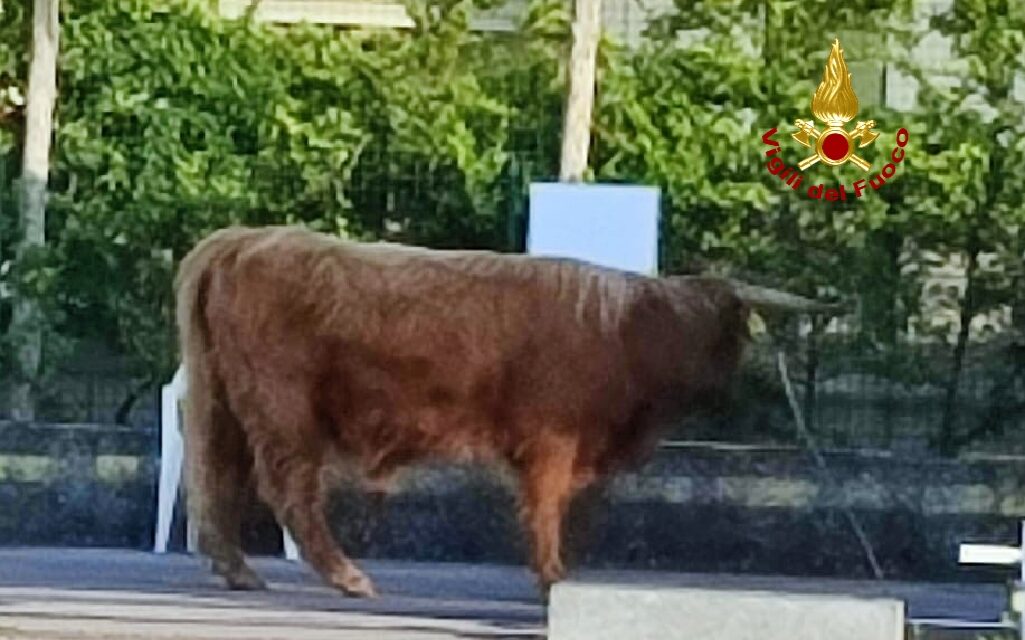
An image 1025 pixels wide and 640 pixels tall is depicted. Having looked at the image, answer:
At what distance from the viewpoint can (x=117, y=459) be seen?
1236cm

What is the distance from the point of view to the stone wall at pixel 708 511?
1208 cm

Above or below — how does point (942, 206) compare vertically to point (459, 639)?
above

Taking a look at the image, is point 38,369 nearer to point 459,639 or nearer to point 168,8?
point 168,8

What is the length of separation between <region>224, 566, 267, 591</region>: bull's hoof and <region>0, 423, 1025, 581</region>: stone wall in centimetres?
124

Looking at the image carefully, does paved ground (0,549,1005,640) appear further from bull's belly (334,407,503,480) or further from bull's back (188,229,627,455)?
bull's back (188,229,627,455)

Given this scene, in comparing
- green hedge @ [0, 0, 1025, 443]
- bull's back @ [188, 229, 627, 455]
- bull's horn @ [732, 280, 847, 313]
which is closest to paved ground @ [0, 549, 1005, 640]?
bull's back @ [188, 229, 627, 455]

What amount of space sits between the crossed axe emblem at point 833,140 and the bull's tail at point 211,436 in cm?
276

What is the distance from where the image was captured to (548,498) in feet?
34.6

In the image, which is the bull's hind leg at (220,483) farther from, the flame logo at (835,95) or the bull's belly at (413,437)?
the flame logo at (835,95)

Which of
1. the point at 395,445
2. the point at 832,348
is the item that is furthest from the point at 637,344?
the point at 832,348

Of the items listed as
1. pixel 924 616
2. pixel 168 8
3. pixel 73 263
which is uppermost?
pixel 168 8

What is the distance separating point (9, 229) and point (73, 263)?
0.32 meters

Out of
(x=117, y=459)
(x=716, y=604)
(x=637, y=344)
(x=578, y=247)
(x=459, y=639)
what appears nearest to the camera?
(x=716, y=604)

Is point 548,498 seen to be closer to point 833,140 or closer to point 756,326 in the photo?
point 756,326
